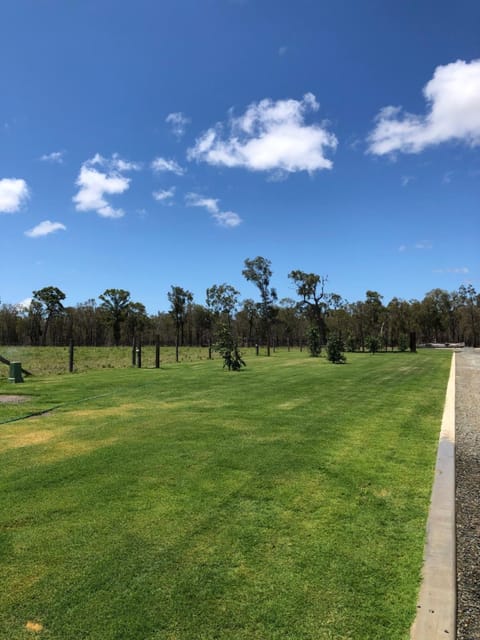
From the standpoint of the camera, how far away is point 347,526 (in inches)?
126

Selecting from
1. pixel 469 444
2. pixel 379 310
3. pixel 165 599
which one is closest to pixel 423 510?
pixel 165 599

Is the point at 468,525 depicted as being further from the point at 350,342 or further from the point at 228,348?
the point at 350,342

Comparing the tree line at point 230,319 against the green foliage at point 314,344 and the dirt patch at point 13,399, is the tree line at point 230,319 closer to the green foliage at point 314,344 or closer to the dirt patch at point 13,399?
the green foliage at point 314,344

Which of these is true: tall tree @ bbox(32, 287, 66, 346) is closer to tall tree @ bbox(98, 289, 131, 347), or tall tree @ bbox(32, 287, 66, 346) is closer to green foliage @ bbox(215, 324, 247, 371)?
tall tree @ bbox(98, 289, 131, 347)

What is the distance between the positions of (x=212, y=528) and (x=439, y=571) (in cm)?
148

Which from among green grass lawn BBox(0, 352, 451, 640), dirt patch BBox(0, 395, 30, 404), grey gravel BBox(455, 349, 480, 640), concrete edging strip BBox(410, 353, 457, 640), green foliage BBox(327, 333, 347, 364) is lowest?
grey gravel BBox(455, 349, 480, 640)

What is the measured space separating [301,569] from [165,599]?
2.64 ft

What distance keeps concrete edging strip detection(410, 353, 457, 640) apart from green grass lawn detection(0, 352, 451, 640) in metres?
0.07

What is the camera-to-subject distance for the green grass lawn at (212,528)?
219 cm

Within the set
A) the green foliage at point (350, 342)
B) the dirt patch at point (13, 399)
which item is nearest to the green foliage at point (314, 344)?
the green foliage at point (350, 342)

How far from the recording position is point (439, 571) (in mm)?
2664

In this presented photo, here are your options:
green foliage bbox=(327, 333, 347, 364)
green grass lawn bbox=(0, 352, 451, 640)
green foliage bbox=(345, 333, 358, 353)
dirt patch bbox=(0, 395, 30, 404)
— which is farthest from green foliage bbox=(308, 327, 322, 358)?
green grass lawn bbox=(0, 352, 451, 640)

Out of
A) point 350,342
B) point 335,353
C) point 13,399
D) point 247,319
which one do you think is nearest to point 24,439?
point 13,399

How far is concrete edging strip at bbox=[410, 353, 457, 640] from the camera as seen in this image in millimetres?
2180
